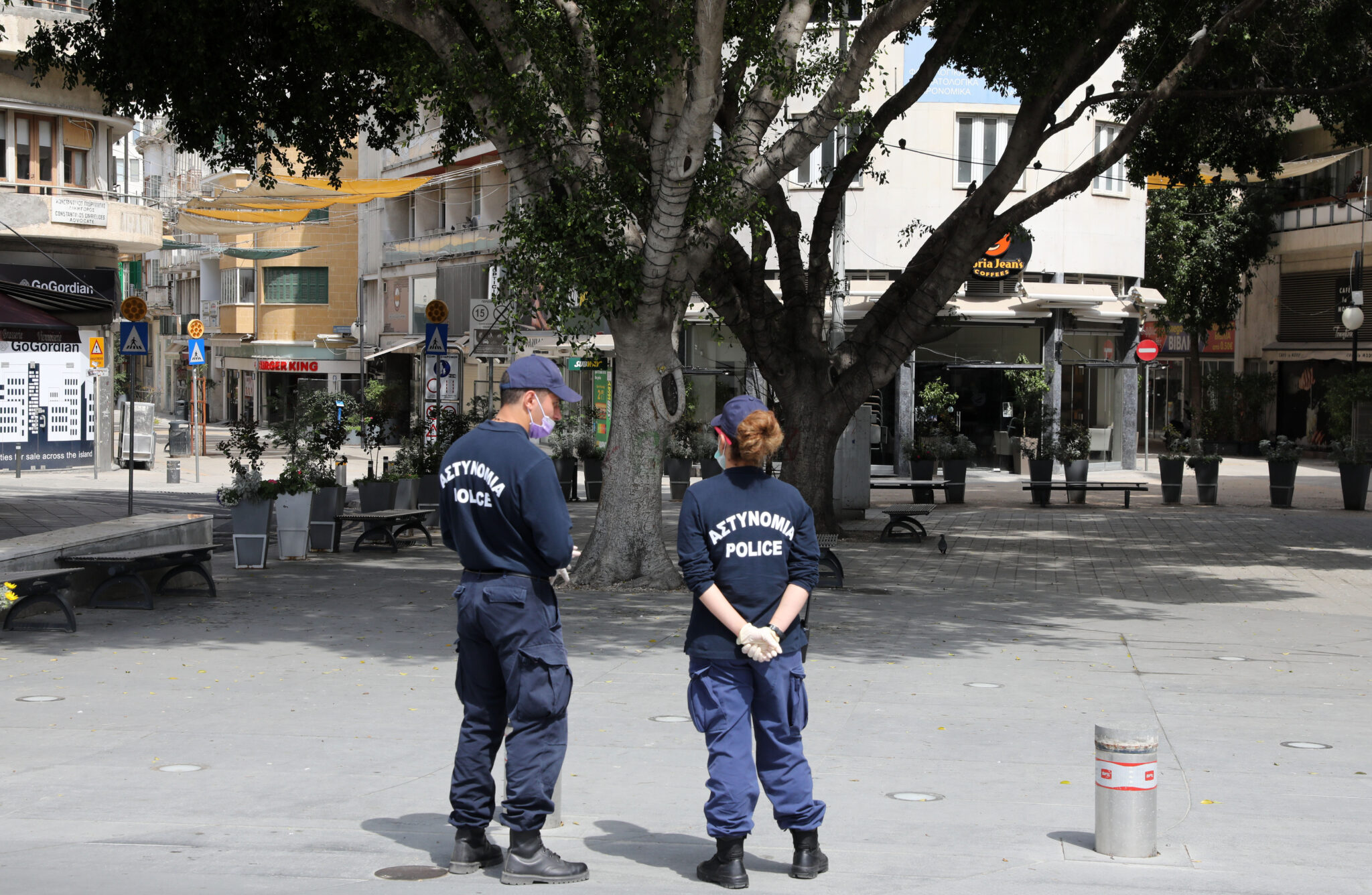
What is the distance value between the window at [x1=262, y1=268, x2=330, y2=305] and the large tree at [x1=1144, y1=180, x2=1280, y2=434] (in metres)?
30.1

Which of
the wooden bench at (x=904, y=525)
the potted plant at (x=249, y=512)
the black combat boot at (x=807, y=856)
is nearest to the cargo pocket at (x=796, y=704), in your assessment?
the black combat boot at (x=807, y=856)

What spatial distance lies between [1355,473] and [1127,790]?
2046 centimetres

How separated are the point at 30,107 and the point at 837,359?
19372 millimetres

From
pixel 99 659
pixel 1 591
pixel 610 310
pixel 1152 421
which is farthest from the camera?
pixel 1152 421

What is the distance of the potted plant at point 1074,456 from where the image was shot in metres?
25.1

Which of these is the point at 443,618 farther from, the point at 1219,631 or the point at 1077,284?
the point at 1077,284

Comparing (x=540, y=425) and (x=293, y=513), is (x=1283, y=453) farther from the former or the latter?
(x=540, y=425)

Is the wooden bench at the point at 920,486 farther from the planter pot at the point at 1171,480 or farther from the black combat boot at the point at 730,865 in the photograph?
the black combat boot at the point at 730,865

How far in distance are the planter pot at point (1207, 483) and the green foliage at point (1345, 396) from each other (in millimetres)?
6200

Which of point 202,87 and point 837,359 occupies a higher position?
point 202,87

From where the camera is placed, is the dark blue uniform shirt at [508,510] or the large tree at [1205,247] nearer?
the dark blue uniform shirt at [508,510]

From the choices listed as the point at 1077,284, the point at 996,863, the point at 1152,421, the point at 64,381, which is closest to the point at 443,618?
the point at 996,863

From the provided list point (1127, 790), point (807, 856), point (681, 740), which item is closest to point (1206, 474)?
point (681, 740)

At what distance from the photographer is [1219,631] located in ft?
37.5
